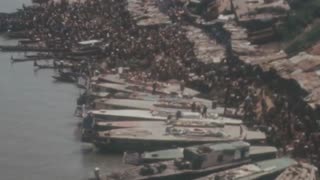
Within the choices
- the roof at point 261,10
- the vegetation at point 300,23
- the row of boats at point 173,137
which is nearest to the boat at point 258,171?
the row of boats at point 173,137

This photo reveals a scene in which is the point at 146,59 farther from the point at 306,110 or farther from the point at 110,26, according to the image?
the point at 306,110

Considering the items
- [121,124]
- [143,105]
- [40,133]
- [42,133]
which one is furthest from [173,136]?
[40,133]

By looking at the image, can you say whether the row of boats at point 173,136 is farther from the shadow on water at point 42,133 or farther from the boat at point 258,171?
the shadow on water at point 42,133

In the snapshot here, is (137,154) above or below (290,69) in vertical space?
below

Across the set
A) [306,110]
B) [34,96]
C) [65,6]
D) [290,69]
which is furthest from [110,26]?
[306,110]

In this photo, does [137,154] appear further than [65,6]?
No

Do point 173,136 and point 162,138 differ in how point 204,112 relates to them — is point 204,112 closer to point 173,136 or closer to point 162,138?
point 173,136
